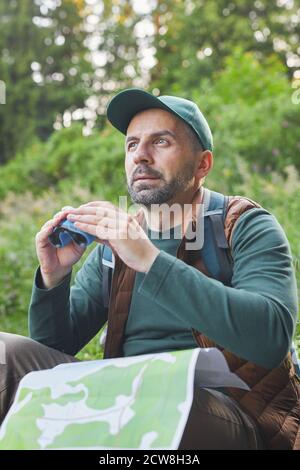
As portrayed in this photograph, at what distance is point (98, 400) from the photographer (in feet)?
6.15

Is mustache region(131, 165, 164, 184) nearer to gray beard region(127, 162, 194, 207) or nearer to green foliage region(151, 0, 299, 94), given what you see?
gray beard region(127, 162, 194, 207)

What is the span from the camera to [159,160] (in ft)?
7.79

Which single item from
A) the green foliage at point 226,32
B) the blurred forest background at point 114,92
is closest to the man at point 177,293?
the blurred forest background at point 114,92

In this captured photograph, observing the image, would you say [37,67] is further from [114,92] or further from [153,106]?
[153,106]

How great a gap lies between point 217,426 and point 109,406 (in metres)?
0.31

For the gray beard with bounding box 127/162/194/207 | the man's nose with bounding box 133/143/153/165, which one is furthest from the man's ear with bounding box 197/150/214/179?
the man's nose with bounding box 133/143/153/165

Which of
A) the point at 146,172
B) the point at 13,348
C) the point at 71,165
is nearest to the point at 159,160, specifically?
the point at 146,172

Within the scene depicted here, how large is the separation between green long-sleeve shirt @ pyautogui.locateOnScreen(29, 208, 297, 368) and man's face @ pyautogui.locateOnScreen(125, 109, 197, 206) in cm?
19

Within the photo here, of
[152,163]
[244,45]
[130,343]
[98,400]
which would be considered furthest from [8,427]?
[244,45]

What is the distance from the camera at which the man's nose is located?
2.36m

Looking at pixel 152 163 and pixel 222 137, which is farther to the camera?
pixel 222 137

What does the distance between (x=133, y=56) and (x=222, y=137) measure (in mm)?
13593

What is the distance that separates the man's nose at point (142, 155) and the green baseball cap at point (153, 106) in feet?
0.49
